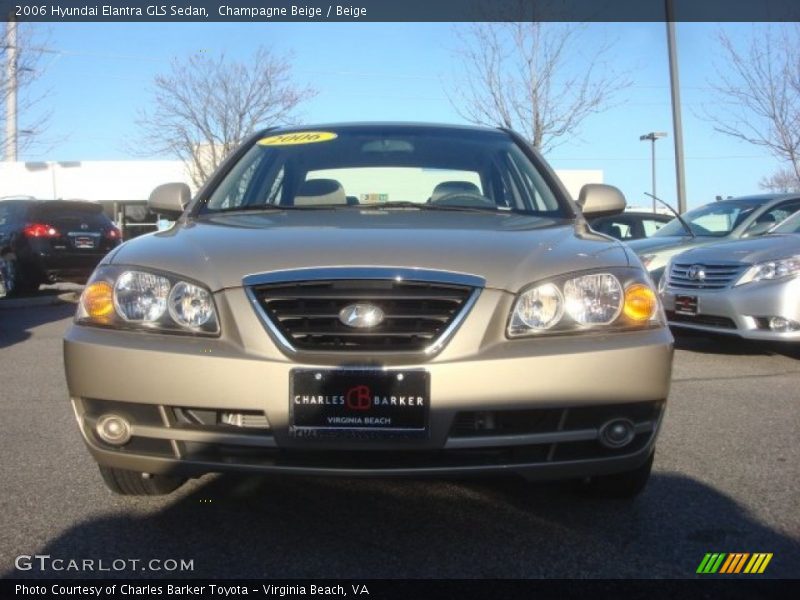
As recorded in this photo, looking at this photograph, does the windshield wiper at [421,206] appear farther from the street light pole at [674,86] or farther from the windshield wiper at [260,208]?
the street light pole at [674,86]

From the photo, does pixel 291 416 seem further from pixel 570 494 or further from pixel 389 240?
pixel 570 494

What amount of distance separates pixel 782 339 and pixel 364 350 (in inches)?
207

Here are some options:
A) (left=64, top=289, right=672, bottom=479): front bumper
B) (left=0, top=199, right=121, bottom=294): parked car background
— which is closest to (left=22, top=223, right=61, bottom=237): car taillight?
(left=0, top=199, right=121, bottom=294): parked car background

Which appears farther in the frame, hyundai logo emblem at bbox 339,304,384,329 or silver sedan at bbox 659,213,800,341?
silver sedan at bbox 659,213,800,341

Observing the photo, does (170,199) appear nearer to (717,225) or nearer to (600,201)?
(600,201)

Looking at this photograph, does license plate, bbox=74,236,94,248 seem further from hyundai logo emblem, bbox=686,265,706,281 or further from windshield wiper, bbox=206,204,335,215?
windshield wiper, bbox=206,204,335,215

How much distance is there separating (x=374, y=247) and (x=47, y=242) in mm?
11581

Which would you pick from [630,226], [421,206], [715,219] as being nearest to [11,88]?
[630,226]

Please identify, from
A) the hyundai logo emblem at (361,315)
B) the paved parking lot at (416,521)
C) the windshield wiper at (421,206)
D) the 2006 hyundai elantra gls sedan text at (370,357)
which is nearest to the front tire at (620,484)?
the paved parking lot at (416,521)

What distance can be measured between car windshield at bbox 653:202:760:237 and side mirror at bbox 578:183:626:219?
594cm

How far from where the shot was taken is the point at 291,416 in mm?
2609

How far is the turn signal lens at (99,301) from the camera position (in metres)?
2.92

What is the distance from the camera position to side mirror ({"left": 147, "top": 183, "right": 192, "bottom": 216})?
4078 mm

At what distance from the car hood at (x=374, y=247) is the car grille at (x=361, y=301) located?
0.27 ft
